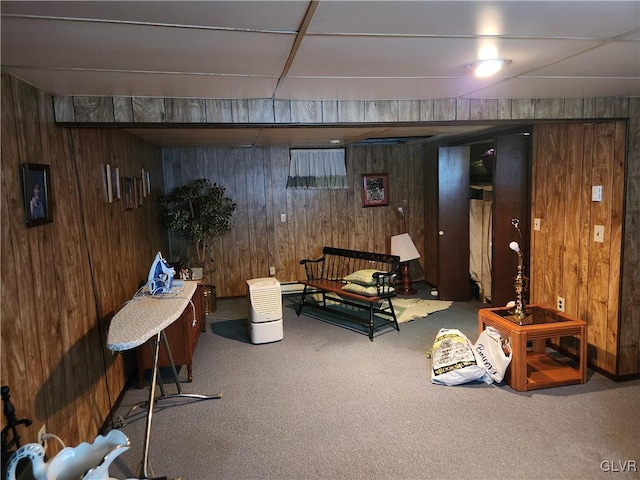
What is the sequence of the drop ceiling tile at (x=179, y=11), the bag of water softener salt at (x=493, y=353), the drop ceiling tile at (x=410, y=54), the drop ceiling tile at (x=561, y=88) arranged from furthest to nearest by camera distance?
1. the bag of water softener salt at (x=493, y=353)
2. the drop ceiling tile at (x=561, y=88)
3. the drop ceiling tile at (x=410, y=54)
4. the drop ceiling tile at (x=179, y=11)

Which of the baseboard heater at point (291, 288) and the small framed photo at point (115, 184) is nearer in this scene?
the small framed photo at point (115, 184)

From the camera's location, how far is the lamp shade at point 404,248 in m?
6.22

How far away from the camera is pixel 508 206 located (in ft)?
15.1

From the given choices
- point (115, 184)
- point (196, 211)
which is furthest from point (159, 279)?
point (196, 211)

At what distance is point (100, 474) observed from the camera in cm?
153

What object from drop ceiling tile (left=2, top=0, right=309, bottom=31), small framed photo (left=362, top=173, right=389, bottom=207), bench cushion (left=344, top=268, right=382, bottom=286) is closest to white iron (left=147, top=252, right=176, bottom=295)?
drop ceiling tile (left=2, top=0, right=309, bottom=31)

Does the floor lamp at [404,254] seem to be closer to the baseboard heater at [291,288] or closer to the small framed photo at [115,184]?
the baseboard heater at [291,288]

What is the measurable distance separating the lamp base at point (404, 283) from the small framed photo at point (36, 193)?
4.77 metres

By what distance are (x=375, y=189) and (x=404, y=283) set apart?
1.41 meters

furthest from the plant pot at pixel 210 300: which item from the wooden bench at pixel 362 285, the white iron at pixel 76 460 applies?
the white iron at pixel 76 460

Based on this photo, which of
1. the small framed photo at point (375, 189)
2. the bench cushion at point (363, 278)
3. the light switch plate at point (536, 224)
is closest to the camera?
the light switch plate at point (536, 224)

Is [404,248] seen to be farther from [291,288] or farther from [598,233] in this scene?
[598,233]

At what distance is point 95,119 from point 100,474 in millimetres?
1866

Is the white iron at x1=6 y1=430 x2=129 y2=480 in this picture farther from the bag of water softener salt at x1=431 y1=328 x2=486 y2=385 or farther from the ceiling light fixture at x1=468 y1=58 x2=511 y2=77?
the bag of water softener salt at x1=431 y1=328 x2=486 y2=385
